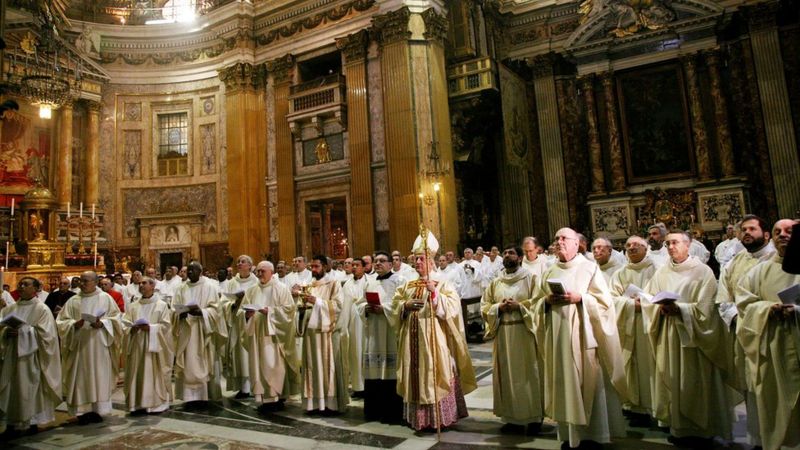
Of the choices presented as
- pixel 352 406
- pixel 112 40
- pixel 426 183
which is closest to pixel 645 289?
pixel 352 406

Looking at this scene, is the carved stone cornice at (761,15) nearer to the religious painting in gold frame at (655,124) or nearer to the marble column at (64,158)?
the religious painting in gold frame at (655,124)

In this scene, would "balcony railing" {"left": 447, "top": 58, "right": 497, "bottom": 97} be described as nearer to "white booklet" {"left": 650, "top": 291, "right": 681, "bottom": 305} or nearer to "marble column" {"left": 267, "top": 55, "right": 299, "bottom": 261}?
"marble column" {"left": 267, "top": 55, "right": 299, "bottom": 261}

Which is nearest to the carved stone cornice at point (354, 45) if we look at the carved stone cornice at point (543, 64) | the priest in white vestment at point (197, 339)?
the carved stone cornice at point (543, 64)

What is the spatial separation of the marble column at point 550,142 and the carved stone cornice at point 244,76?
31.0 ft

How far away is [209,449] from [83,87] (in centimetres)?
1768

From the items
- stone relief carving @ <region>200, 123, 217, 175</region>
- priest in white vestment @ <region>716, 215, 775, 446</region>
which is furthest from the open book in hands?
stone relief carving @ <region>200, 123, 217, 175</region>

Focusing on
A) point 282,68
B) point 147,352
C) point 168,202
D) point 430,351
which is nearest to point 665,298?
point 430,351

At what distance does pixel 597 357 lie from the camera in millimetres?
4680

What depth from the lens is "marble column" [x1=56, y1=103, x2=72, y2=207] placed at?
17.7m

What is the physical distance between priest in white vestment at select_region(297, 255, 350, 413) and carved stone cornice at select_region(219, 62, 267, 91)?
13.7 metres

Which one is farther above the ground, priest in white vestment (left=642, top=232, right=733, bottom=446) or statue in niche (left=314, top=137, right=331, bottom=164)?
statue in niche (left=314, top=137, right=331, bottom=164)

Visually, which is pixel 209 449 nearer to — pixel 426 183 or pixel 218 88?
pixel 426 183

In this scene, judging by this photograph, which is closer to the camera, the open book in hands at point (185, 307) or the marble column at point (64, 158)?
the open book in hands at point (185, 307)

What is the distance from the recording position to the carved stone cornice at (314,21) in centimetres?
1655
